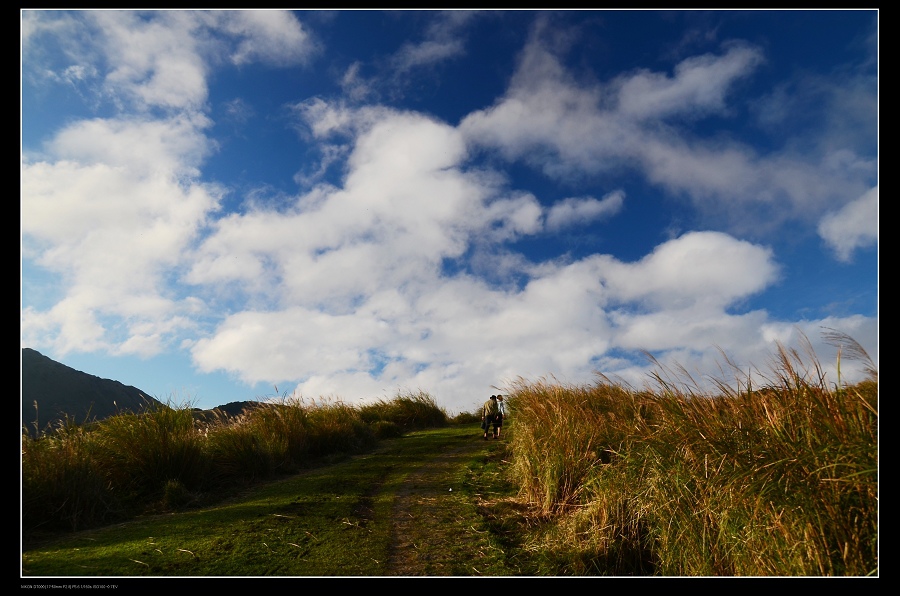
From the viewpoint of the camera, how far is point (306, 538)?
5.52m

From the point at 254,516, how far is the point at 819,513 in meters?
6.41

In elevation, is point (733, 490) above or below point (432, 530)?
above

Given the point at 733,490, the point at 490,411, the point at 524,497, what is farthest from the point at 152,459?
the point at 490,411

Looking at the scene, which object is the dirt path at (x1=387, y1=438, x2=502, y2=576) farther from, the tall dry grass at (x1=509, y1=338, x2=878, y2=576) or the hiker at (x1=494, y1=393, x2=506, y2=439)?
the hiker at (x1=494, y1=393, x2=506, y2=439)

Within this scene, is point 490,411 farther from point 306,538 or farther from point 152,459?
point 306,538

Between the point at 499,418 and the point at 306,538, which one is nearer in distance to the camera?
the point at 306,538

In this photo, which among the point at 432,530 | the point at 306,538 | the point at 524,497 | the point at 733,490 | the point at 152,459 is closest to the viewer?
the point at 733,490

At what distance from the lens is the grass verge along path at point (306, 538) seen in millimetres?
4633

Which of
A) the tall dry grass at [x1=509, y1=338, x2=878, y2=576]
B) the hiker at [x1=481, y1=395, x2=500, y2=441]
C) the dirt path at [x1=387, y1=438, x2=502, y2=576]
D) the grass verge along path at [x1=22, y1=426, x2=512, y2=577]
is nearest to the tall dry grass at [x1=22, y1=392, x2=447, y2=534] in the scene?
the grass verge along path at [x1=22, y1=426, x2=512, y2=577]

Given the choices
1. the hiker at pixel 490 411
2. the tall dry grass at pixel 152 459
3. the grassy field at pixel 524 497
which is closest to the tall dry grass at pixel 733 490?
the grassy field at pixel 524 497

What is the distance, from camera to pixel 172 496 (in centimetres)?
732

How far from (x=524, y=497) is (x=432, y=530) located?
6.76 ft

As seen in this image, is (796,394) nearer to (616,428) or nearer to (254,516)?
(616,428)

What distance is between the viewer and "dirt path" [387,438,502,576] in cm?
468
